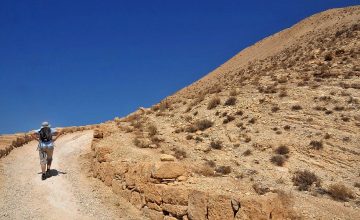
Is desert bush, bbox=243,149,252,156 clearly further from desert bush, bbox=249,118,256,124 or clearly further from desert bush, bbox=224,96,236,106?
desert bush, bbox=224,96,236,106

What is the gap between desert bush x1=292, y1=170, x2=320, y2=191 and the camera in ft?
46.9

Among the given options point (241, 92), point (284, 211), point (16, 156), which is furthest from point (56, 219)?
point (241, 92)

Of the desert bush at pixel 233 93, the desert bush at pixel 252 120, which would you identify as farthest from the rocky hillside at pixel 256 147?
the desert bush at pixel 233 93

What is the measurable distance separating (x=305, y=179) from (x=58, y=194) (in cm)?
783

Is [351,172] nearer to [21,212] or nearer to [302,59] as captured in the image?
[21,212]

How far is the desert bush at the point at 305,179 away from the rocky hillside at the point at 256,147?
32 millimetres

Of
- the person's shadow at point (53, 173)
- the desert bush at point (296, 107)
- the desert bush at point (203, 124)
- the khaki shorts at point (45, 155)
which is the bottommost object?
the person's shadow at point (53, 173)

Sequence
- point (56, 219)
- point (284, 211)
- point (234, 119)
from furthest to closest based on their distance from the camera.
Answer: point (234, 119) < point (56, 219) < point (284, 211)

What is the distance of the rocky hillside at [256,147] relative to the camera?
34.8 feet

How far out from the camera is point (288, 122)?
20.5 metres

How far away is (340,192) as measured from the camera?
520 inches

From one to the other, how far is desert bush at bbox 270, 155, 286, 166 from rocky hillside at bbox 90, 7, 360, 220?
0.15 ft

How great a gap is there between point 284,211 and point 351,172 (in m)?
7.71

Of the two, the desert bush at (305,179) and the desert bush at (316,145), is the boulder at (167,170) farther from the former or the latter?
the desert bush at (316,145)
